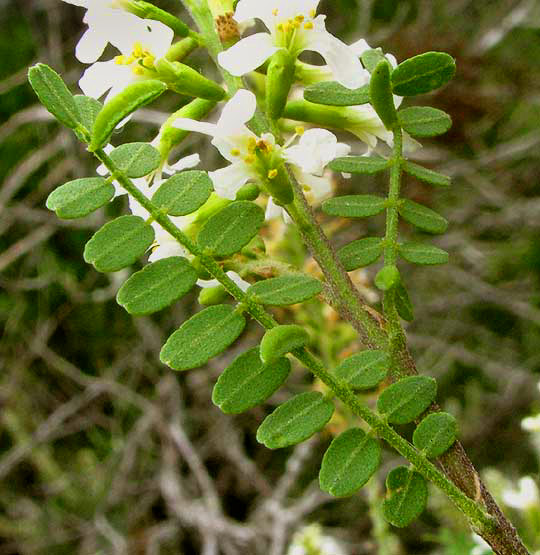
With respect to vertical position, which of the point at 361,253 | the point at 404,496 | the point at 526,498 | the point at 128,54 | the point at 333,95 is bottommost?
A: the point at 526,498

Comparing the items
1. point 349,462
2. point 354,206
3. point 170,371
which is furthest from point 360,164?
point 170,371

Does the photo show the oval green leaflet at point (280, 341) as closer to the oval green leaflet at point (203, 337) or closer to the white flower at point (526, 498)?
the oval green leaflet at point (203, 337)

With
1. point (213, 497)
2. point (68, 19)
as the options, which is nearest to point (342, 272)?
point (213, 497)

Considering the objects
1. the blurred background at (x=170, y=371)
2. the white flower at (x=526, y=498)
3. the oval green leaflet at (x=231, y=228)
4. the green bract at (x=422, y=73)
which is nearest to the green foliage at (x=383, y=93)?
the green bract at (x=422, y=73)

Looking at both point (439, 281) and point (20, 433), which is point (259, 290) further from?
point (439, 281)

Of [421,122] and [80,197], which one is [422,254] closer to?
[421,122]

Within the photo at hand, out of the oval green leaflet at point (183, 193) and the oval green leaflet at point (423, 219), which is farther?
the oval green leaflet at point (423, 219)
